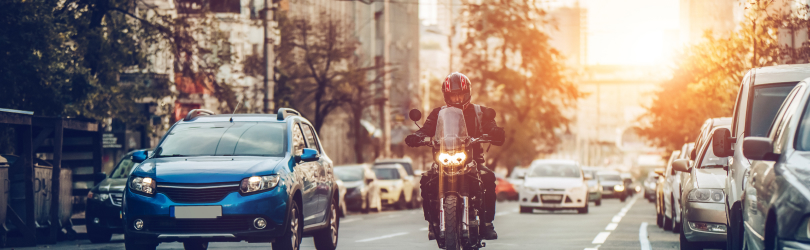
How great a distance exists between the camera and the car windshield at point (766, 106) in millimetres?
11859

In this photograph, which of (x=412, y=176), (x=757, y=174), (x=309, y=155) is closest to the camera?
(x=757, y=174)

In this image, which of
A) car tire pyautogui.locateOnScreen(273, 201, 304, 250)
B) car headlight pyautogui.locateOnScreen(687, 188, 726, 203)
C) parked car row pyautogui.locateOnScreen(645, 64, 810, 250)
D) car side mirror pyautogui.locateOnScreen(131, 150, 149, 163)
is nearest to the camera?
parked car row pyautogui.locateOnScreen(645, 64, 810, 250)

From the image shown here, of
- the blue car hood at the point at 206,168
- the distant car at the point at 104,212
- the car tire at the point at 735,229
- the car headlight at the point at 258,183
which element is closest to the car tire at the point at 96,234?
the distant car at the point at 104,212

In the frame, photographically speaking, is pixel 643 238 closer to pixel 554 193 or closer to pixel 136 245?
pixel 136 245

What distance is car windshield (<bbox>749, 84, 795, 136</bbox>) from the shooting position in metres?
11.9

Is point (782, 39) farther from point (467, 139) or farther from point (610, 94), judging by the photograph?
point (610, 94)

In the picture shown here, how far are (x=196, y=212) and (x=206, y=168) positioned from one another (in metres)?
0.44

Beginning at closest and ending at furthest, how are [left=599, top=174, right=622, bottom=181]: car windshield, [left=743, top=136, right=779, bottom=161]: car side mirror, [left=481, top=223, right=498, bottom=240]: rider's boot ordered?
1. [left=743, top=136, right=779, bottom=161]: car side mirror
2. [left=481, top=223, right=498, bottom=240]: rider's boot
3. [left=599, top=174, right=622, bottom=181]: car windshield

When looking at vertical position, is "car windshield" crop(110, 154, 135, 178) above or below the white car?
above

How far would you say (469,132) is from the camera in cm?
1069

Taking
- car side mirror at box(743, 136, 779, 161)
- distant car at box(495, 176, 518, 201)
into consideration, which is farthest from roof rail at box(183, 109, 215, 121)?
distant car at box(495, 176, 518, 201)

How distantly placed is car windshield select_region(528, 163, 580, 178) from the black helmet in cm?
2021

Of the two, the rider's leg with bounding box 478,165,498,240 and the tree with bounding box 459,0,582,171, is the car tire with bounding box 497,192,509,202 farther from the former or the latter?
the rider's leg with bounding box 478,165,498,240

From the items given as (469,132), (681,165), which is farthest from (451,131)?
(681,165)
